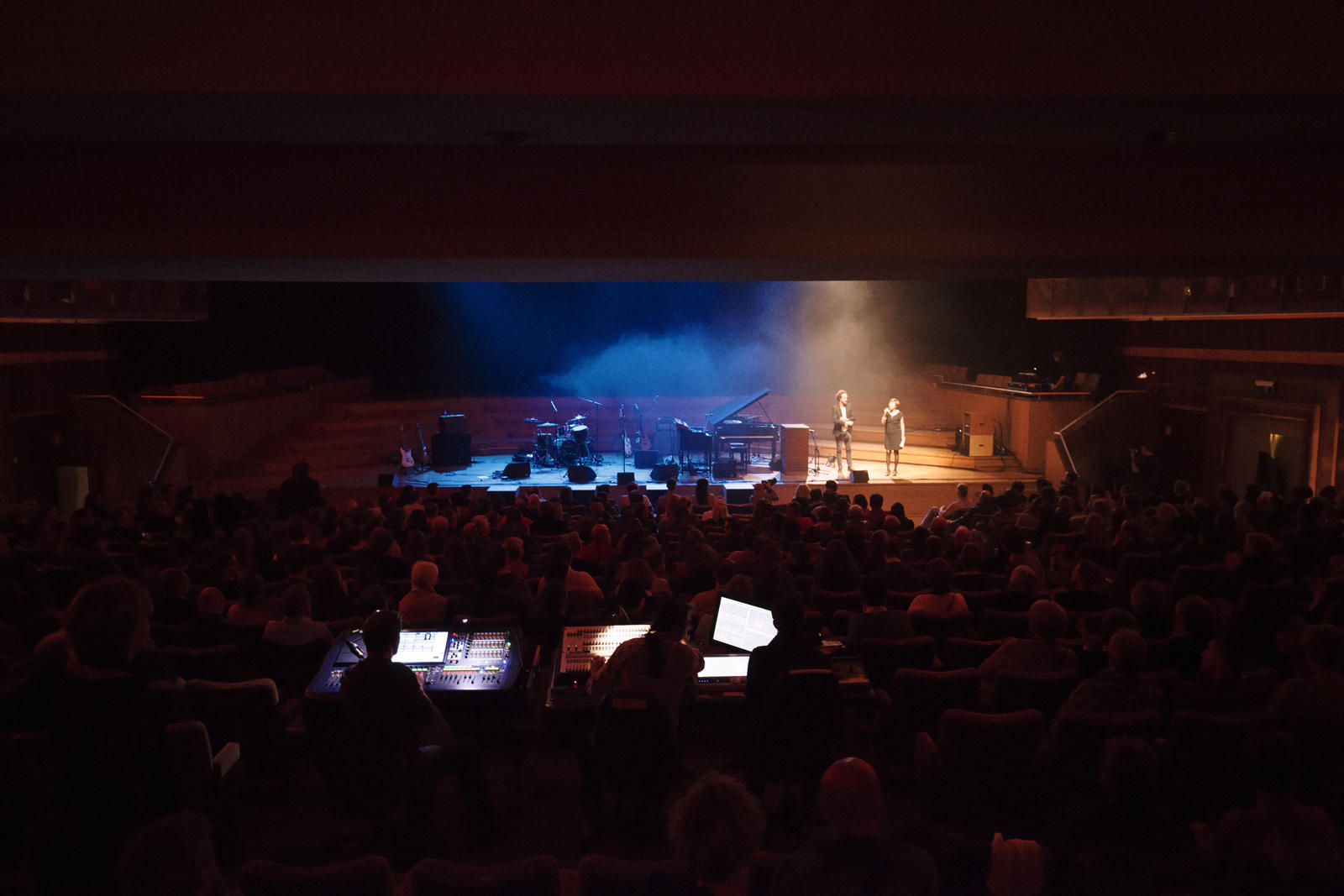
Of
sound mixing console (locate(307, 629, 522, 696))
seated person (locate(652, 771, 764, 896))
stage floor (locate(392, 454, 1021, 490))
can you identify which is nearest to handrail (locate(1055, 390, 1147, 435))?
stage floor (locate(392, 454, 1021, 490))

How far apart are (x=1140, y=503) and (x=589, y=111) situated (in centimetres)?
709

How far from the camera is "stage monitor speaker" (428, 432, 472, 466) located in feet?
50.9

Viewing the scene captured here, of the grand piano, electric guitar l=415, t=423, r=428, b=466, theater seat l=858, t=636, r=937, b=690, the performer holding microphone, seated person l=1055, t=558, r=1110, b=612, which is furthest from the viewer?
electric guitar l=415, t=423, r=428, b=466

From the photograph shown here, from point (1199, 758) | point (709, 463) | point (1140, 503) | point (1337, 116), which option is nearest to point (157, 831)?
point (1199, 758)

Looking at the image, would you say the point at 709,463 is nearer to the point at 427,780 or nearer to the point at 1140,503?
the point at 1140,503

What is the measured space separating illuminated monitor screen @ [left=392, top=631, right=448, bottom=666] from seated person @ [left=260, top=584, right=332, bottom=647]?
22.8 inches

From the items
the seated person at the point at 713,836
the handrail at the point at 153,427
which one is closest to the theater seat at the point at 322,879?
the seated person at the point at 713,836

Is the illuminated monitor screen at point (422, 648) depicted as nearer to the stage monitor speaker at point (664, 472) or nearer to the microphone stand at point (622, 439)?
→ the stage monitor speaker at point (664, 472)

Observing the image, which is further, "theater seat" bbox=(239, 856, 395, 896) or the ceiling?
the ceiling

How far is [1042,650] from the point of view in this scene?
4156 mm

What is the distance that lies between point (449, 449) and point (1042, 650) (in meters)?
12.7

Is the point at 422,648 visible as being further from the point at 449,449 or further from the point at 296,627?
the point at 449,449

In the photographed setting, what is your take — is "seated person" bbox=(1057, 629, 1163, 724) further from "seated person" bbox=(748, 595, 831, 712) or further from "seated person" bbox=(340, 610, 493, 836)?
"seated person" bbox=(340, 610, 493, 836)

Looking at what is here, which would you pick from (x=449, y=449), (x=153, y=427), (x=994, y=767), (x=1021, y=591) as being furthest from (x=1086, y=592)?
(x=153, y=427)
